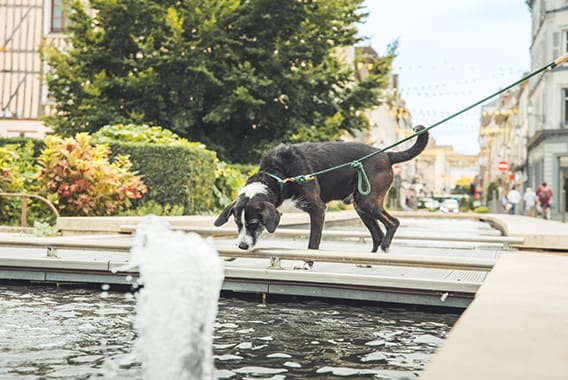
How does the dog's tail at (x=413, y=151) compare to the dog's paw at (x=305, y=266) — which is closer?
the dog's paw at (x=305, y=266)

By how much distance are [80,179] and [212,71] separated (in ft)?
24.3

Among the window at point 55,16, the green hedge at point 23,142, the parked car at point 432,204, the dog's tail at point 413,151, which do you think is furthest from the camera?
the parked car at point 432,204

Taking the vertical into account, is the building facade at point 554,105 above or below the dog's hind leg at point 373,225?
above

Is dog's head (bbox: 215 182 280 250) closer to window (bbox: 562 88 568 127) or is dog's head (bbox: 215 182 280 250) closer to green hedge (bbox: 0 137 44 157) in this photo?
green hedge (bbox: 0 137 44 157)

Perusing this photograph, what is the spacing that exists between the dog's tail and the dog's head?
1888 millimetres

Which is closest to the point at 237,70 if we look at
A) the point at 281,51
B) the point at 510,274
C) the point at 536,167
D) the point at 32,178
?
the point at 281,51

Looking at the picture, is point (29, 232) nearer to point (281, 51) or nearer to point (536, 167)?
point (281, 51)

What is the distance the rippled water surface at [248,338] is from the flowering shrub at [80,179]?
5.43m

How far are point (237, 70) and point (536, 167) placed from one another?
1368 inches

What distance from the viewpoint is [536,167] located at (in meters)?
48.0

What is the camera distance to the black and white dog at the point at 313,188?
6664mm

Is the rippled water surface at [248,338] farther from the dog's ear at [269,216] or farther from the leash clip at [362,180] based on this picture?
the leash clip at [362,180]

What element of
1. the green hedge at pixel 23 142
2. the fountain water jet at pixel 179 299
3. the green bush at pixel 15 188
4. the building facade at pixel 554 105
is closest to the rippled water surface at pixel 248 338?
the fountain water jet at pixel 179 299

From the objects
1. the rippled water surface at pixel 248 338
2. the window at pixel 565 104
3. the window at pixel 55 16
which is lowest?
the rippled water surface at pixel 248 338
